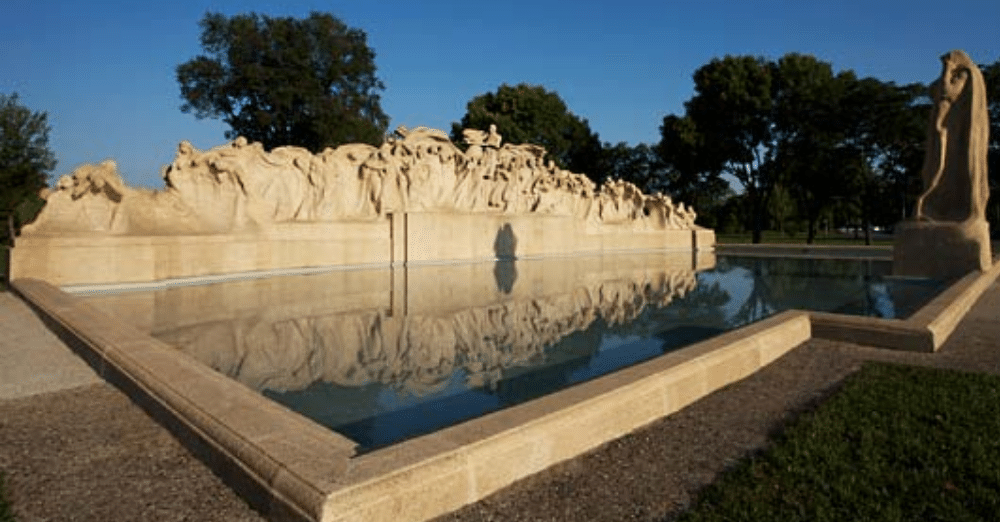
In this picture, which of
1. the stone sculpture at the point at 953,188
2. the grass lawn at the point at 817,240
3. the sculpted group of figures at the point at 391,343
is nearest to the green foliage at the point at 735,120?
the grass lawn at the point at 817,240

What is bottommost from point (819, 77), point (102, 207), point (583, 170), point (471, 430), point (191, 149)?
point (471, 430)

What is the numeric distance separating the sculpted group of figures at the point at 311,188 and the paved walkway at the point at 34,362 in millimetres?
5022

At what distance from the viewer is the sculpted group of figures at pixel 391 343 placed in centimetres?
561

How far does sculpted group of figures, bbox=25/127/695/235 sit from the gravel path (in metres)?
8.99

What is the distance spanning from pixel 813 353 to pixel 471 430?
4618 mm

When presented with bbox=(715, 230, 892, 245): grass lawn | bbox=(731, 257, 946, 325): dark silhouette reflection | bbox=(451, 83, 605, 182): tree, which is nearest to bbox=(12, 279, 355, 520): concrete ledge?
bbox=(731, 257, 946, 325): dark silhouette reflection

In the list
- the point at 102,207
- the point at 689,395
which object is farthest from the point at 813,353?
the point at 102,207

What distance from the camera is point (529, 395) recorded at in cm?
498

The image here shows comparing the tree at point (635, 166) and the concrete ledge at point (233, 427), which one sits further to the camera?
the tree at point (635, 166)

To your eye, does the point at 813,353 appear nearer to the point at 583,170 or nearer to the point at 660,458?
the point at 660,458

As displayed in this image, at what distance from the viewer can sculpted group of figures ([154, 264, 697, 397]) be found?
18.4 ft

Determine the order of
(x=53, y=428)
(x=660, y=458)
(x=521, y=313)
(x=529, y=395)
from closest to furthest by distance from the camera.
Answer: (x=660, y=458) → (x=53, y=428) → (x=529, y=395) → (x=521, y=313)

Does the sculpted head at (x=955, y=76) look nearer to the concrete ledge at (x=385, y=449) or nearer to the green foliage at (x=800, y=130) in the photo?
the concrete ledge at (x=385, y=449)

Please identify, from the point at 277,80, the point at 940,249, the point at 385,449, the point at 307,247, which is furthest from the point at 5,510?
the point at 277,80
